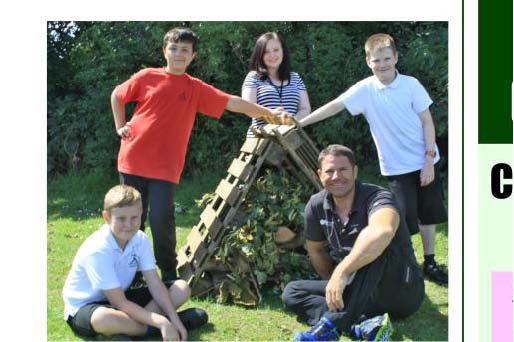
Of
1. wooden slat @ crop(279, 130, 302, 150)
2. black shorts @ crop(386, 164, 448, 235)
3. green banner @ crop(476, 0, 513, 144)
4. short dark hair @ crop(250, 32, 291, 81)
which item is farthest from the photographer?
short dark hair @ crop(250, 32, 291, 81)

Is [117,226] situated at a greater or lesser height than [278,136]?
lesser

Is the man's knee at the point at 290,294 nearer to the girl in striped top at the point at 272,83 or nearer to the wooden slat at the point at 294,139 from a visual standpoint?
the wooden slat at the point at 294,139

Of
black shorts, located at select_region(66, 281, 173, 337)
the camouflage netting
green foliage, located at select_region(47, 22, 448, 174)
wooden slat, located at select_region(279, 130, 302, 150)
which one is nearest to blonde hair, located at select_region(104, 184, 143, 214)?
black shorts, located at select_region(66, 281, 173, 337)

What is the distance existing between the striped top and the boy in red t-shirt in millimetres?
476

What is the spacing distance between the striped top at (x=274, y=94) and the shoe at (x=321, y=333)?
1699 millimetres

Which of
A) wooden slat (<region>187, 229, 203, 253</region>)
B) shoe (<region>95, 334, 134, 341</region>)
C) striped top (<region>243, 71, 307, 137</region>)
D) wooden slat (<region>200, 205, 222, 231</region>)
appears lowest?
shoe (<region>95, 334, 134, 341</region>)

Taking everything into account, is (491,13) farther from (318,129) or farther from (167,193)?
(318,129)

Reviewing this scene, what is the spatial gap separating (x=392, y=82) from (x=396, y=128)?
0.35m

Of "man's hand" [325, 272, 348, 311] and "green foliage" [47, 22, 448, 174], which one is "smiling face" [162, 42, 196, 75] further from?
"green foliage" [47, 22, 448, 174]

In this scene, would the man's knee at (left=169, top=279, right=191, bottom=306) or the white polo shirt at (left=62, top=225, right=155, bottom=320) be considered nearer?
the white polo shirt at (left=62, top=225, right=155, bottom=320)

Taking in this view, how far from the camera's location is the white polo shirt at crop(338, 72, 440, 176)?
464cm

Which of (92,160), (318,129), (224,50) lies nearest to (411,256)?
(318,129)

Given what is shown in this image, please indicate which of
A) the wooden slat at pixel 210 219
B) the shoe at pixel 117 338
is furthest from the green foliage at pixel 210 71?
the shoe at pixel 117 338

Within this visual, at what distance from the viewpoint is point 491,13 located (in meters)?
3.60
